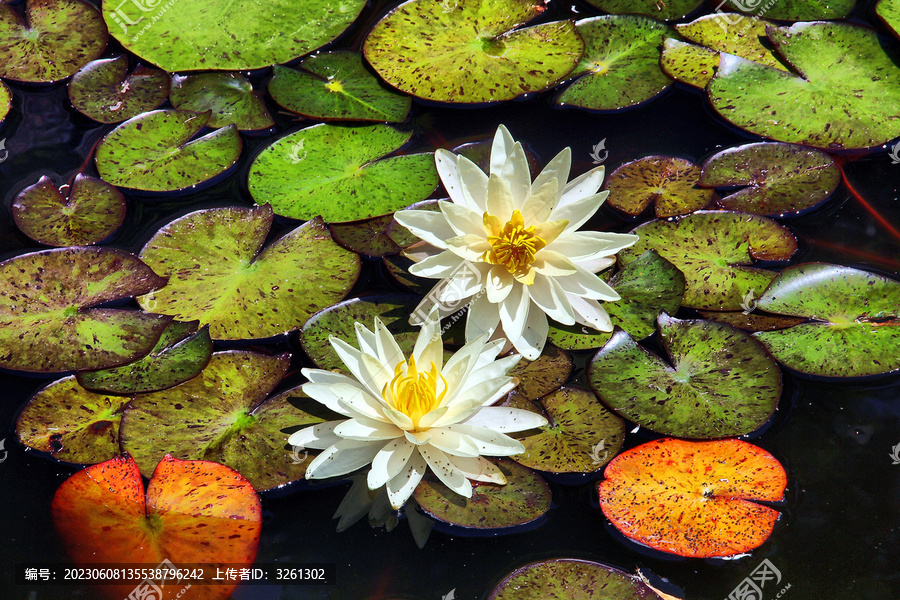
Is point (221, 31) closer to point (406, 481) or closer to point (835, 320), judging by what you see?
point (406, 481)

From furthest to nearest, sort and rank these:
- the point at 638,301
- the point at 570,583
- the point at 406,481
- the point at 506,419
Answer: the point at 638,301 < the point at 506,419 < the point at 406,481 < the point at 570,583

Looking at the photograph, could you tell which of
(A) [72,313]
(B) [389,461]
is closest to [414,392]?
(B) [389,461]

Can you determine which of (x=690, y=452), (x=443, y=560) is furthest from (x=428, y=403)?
(x=690, y=452)

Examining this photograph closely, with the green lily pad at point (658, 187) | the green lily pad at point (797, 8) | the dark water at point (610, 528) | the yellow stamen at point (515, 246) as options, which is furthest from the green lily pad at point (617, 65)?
the yellow stamen at point (515, 246)

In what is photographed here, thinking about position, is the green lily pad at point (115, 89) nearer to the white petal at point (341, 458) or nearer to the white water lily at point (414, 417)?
the white water lily at point (414, 417)

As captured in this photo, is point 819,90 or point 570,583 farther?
point 819,90

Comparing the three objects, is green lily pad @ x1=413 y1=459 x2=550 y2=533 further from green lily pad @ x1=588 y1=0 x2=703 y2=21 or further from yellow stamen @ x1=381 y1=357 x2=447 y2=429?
green lily pad @ x1=588 y1=0 x2=703 y2=21

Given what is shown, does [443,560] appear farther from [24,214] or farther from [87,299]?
[24,214]

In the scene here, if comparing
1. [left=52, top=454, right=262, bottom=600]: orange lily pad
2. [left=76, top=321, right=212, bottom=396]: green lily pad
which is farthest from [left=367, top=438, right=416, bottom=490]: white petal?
[left=76, top=321, right=212, bottom=396]: green lily pad
